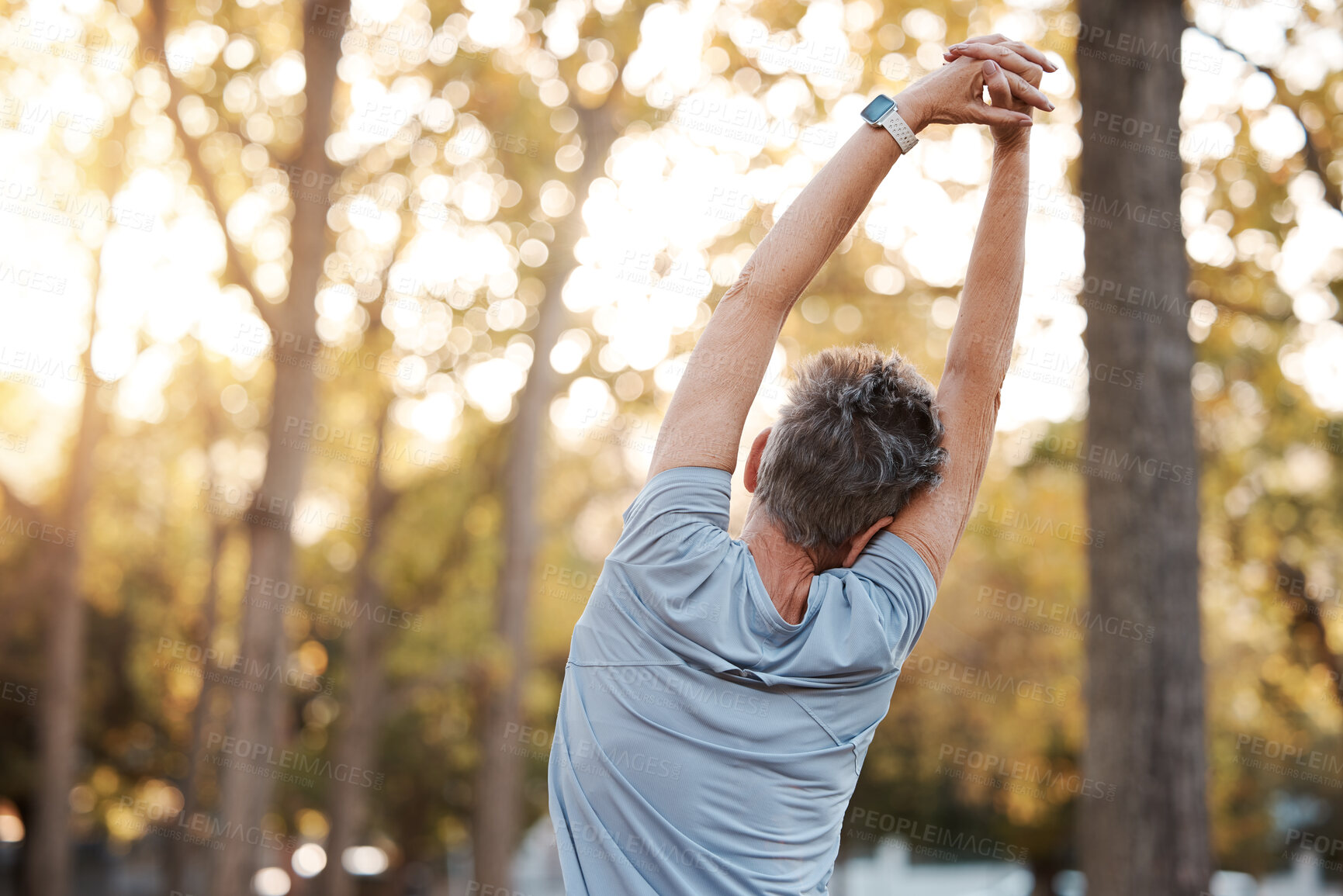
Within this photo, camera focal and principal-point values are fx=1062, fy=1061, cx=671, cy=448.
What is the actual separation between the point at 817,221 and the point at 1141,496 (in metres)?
3.85

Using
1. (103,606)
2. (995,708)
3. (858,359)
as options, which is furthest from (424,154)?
(103,606)

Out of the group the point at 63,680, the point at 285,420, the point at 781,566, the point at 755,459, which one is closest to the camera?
the point at 781,566

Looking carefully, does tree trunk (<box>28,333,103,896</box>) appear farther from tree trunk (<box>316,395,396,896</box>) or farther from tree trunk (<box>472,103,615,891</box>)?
tree trunk (<box>472,103,615,891</box>)

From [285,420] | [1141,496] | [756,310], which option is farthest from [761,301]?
[285,420]

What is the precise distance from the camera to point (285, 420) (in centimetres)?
832

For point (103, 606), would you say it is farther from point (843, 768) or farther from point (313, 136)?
point (843, 768)

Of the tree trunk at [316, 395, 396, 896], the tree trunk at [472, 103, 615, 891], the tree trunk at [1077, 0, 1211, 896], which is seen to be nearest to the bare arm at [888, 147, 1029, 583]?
the tree trunk at [1077, 0, 1211, 896]

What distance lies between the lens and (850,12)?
25.1ft

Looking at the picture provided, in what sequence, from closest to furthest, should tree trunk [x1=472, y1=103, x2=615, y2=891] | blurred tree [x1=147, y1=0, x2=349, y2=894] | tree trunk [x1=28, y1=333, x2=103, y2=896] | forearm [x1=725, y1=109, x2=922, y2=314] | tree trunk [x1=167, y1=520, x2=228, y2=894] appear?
forearm [x1=725, y1=109, x2=922, y2=314] → blurred tree [x1=147, y1=0, x2=349, y2=894] → tree trunk [x1=472, y1=103, x2=615, y2=891] → tree trunk [x1=28, y1=333, x2=103, y2=896] → tree trunk [x1=167, y1=520, x2=228, y2=894]

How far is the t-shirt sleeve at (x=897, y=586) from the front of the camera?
145cm

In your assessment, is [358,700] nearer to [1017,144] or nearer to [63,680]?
[63,680]

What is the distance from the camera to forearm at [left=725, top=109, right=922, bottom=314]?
152 centimetres

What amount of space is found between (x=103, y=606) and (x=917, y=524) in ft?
75.6

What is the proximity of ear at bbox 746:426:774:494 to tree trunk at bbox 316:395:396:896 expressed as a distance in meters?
14.2
